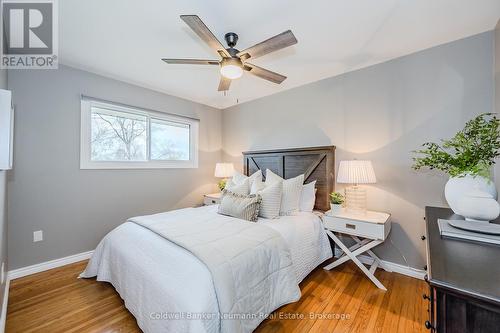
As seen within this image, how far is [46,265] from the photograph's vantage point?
2535 millimetres

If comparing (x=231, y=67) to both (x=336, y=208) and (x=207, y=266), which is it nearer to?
(x=207, y=266)

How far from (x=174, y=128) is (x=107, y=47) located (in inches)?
66.3

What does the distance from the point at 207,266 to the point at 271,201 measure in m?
1.23

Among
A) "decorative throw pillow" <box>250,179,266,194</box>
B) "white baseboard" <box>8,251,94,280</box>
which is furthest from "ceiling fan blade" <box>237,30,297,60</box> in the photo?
"white baseboard" <box>8,251,94,280</box>

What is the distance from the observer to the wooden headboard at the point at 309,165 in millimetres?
2914

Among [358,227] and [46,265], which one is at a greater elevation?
[358,227]

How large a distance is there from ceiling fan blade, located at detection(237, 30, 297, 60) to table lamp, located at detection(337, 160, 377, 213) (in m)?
1.46

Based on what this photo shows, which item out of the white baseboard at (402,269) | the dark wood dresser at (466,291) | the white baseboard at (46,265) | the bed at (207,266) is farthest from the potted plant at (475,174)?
the white baseboard at (46,265)

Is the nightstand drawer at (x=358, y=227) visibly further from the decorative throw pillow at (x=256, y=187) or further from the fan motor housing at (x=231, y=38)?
the fan motor housing at (x=231, y=38)

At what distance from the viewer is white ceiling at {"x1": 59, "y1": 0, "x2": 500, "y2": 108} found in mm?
1702

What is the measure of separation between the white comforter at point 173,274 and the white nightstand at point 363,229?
0.21 m

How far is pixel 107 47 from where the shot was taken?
2.29m

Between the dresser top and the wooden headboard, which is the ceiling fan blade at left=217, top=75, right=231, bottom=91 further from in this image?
the dresser top

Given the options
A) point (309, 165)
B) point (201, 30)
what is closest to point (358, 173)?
point (309, 165)
